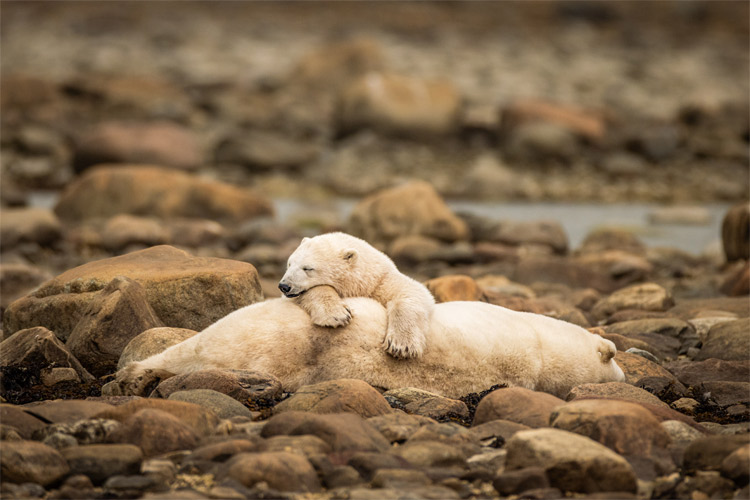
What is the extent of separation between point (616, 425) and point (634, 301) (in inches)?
203

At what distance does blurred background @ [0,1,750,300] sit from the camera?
1825cm

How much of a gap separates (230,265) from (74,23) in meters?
53.3

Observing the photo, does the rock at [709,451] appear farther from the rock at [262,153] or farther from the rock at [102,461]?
the rock at [262,153]

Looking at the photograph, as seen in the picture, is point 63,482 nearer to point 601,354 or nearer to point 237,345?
point 237,345

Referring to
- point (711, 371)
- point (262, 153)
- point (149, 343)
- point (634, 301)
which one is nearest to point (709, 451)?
point (711, 371)

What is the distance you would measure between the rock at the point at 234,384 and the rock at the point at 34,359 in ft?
3.73

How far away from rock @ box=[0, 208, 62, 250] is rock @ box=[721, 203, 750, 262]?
11.3 metres

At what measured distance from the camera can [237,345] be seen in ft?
18.6

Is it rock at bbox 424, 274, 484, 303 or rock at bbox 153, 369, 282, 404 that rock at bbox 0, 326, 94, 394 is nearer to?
rock at bbox 153, 369, 282, 404

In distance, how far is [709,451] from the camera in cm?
477

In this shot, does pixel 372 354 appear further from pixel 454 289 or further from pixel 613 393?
pixel 454 289

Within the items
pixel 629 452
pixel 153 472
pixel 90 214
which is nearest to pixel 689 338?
pixel 629 452

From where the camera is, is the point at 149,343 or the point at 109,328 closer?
the point at 149,343

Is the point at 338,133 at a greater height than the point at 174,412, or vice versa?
the point at 174,412
